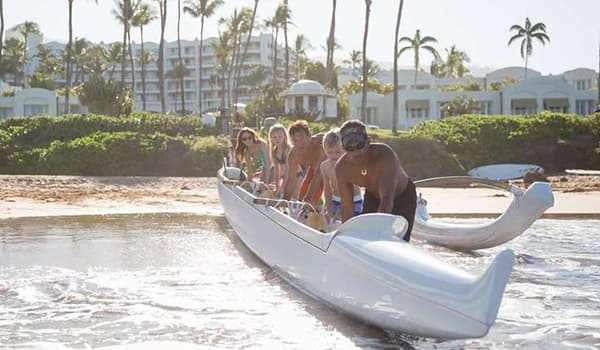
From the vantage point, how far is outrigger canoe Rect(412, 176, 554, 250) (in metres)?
8.91

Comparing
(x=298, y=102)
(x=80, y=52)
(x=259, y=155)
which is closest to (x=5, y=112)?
(x=298, y=102)

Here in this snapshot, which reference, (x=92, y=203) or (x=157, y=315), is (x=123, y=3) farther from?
(x=157, y=315)

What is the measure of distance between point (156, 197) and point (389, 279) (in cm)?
1374

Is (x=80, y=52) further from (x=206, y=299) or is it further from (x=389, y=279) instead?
(x=389, y=279)

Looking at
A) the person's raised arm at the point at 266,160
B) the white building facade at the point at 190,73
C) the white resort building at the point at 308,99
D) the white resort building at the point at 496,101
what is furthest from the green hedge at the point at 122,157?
the white building facade at the point at 190,73

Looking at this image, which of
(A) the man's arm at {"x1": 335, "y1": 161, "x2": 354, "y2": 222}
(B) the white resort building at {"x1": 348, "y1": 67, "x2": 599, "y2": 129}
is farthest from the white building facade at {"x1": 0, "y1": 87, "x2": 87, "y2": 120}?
(A) the man's arm at {"x1": 335, "y1": 161, "x2": 354, "y2": 222}

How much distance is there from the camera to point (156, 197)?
690 inches

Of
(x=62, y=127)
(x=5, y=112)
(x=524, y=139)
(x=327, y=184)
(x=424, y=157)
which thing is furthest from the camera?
(x=5, y=112)

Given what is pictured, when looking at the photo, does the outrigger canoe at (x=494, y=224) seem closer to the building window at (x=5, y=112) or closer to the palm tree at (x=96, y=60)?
the building window at (x=5, y=112)

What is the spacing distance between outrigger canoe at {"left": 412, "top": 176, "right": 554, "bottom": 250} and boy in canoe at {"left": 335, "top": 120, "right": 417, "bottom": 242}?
96.6 inches

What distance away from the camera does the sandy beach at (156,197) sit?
1464 cm

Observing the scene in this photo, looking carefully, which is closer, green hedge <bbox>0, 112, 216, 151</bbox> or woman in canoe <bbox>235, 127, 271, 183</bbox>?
woman in canoe <bbox>235, 127, 271, 183</bbox>

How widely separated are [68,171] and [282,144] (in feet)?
53.3

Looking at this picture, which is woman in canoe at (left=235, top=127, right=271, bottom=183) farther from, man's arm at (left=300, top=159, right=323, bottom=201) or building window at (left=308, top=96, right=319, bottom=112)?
building window at (left=308, top=96, right=319, bottom=112)
